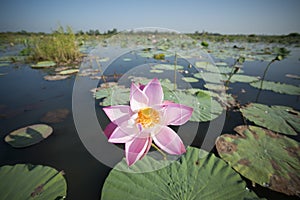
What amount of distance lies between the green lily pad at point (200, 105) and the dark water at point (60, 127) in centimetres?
14

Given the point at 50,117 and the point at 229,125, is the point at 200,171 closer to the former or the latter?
the point at 229,125

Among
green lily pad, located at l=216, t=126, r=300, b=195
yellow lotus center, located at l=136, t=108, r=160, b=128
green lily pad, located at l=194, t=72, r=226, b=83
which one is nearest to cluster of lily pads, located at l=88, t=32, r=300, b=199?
green lily pad, located at l=216, t=126, r=300, b=195

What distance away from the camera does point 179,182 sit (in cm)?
99

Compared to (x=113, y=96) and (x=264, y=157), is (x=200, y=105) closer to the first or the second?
(x=264, y=157)

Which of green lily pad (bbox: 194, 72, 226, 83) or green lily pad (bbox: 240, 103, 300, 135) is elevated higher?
green lily pad (bbox: 194, 72, 226, 83)

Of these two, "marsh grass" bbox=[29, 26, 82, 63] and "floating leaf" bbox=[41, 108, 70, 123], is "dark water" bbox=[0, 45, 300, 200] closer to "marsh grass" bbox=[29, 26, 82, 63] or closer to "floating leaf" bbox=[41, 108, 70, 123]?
"floating leaf" bbox=[41, 108, 70, 123]

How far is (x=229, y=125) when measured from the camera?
6.31 feet

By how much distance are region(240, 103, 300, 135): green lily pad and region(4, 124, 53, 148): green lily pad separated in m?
2.43

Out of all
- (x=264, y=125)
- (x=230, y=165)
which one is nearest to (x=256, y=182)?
(x=230, y=165)

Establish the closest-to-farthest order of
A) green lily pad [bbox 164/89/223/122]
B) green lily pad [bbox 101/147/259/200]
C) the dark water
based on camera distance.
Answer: green lily pad [bbox 101/147/259/200]
the dark water
green lily pad [bbox 164/89/223/122]

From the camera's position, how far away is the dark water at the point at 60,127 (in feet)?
4.08

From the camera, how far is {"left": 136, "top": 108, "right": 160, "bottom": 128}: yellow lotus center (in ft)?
2.55

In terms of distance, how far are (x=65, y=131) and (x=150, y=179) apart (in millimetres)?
1289

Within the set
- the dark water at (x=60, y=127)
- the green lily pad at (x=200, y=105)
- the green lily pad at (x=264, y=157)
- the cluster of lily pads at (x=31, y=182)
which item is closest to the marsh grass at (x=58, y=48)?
the dark water at (x=60, y=127)
